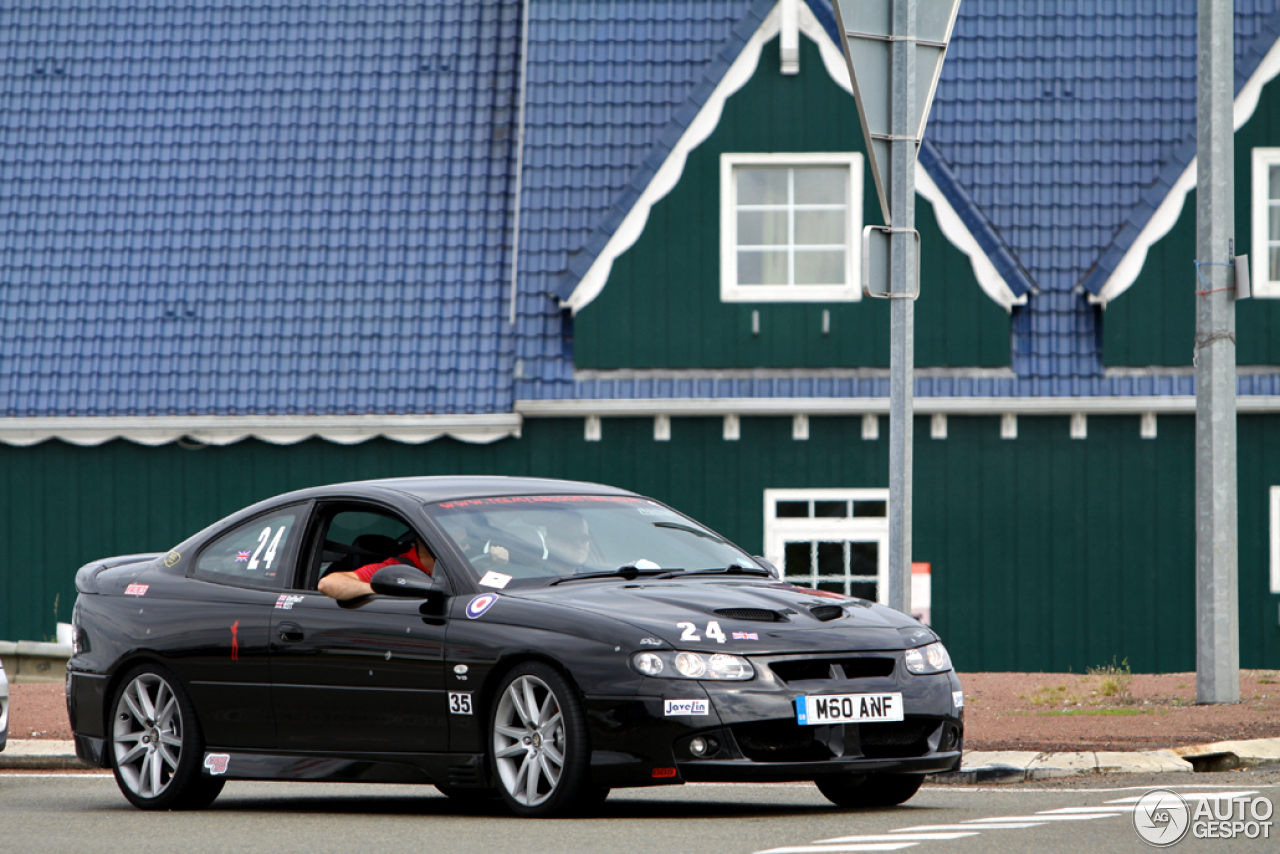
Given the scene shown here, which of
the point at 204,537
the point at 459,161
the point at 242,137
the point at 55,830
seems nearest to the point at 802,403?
the point at 459,161

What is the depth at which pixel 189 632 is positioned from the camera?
9.45 metres

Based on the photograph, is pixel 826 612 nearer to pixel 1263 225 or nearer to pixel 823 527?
pixel 823 527

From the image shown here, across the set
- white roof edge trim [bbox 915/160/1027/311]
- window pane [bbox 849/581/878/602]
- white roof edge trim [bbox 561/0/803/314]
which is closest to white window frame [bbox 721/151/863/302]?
white roof edge trim [bbox 561/0/803/314]

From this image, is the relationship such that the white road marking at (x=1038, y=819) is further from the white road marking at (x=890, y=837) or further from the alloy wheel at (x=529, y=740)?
the alloy wheel at (x=529, y=740)

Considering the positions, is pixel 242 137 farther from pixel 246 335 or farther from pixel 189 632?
pixel 189 632

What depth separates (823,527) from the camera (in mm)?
19641

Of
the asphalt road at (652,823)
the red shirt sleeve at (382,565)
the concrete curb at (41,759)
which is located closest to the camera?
the asphalt road at (652,823)

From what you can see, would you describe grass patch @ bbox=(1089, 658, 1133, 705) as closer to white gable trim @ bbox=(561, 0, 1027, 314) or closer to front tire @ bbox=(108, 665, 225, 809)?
A: white gable trim @ bbox=(561, 0, 1027, 314)

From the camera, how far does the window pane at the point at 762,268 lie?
19.7m

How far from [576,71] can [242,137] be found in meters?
4.10

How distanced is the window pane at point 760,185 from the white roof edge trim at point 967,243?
1.39m

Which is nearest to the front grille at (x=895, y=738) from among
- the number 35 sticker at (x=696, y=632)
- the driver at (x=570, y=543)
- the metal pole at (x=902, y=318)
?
the number 35 sticker at (x=696, y=632)

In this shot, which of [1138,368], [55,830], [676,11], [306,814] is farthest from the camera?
[676,11]

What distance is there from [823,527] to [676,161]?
4.00 metres
